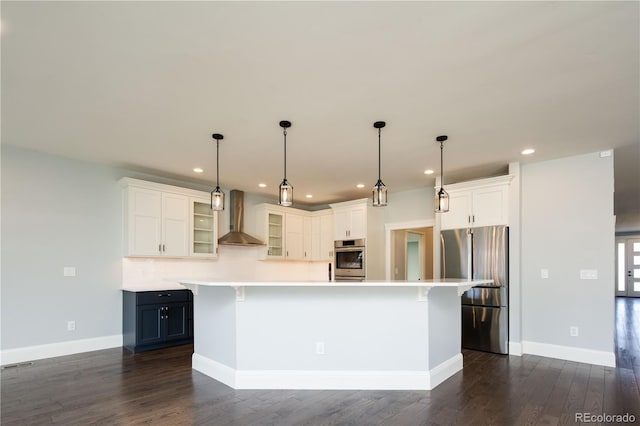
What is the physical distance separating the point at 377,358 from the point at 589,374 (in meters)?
2.42

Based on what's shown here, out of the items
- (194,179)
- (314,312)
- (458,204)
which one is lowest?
(314,312)

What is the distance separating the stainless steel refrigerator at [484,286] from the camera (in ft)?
15.8

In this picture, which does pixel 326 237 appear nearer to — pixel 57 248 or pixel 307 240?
pixel 307 240

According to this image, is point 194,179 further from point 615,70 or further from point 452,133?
point 615,70

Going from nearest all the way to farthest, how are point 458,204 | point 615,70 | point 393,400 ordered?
point 615,70, point 393,400, point 458,204

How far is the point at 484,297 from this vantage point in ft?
16.2

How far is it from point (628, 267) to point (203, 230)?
14485 millimetres

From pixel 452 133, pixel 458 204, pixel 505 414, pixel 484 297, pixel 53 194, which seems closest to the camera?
pixel 505 414

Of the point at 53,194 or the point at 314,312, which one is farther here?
the point at 53,194

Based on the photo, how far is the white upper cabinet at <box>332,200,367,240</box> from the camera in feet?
21.9

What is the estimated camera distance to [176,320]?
516 cm

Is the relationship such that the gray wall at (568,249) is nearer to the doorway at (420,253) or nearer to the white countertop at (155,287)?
the doorway at (420,253)

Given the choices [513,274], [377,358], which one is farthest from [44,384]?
[513,274]

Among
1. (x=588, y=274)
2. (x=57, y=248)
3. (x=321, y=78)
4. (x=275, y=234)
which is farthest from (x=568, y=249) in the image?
(x=57, y=248)
